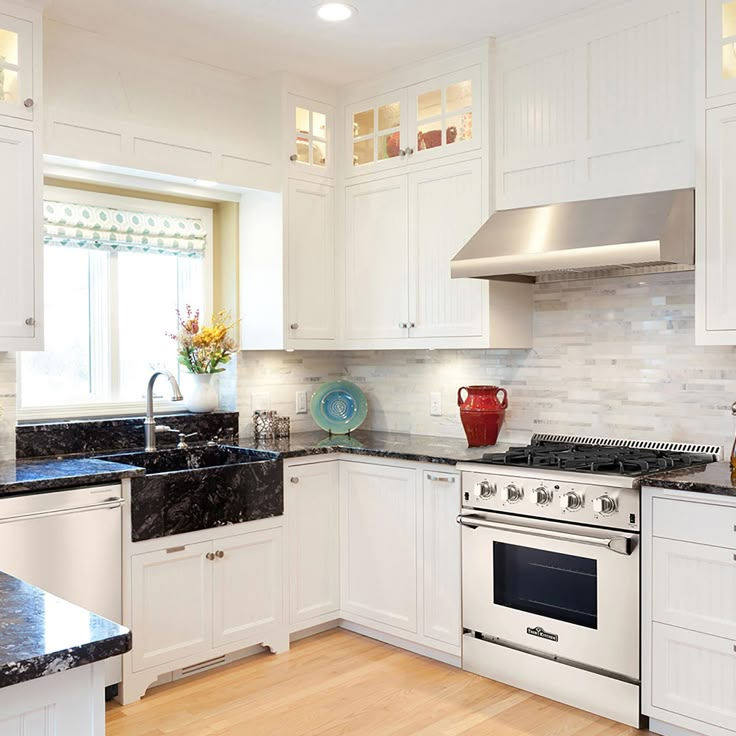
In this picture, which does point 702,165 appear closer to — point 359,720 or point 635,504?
point 635,504

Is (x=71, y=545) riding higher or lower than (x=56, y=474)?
lower

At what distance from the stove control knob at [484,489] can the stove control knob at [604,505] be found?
1.50ft

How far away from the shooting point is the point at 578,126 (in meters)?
3.35

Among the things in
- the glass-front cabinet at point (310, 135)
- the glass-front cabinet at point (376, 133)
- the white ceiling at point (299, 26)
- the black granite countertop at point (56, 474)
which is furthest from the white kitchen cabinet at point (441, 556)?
the white ceiling at point (299, 26)

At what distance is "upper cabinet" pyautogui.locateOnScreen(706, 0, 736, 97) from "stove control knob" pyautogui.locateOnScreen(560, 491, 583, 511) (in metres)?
1.51

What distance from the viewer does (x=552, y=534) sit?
9.99 feet

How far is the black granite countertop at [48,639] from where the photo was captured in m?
1.22

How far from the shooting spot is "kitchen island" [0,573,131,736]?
1.24 meters

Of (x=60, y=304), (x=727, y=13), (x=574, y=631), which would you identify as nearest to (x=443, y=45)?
(x=727, y=13)

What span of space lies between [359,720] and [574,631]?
2.79 ft

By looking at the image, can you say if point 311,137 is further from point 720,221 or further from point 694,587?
point 694,587

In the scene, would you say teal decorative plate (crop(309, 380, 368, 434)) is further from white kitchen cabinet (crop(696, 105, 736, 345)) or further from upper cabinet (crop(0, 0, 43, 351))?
white kitchen cabinet (crop(696, 105, 736, 345))

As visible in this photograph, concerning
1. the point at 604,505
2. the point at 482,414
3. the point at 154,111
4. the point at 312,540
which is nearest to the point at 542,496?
the point at 604,505

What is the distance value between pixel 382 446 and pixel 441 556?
60 centimetres
